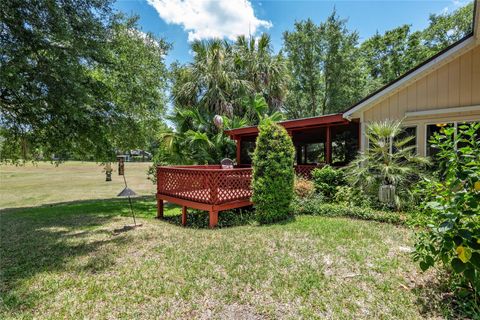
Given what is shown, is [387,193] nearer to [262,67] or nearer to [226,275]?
[226,275]

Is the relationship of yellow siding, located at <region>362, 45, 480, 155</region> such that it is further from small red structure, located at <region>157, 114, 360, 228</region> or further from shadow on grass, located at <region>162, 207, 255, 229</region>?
shadow on grass, located at <region>162, 207, 255, 229</region>

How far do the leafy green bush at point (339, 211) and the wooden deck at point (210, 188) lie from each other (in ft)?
5.18

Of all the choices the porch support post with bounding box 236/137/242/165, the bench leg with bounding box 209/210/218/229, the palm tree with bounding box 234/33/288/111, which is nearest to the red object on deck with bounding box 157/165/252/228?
the bench leg with bounding box 209/210/218/229

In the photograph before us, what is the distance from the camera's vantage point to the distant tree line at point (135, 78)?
7227 mm

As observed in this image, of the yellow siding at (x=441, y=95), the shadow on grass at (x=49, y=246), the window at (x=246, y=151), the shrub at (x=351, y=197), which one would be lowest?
the shadow on grass at (x=49, y=246)

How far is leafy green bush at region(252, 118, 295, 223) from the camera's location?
684 cm

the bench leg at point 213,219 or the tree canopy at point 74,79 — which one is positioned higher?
the tree canopy at point 74,79

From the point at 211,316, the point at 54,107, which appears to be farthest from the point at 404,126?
the point at 54,107

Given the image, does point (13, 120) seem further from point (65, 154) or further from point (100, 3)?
point (100, 3)

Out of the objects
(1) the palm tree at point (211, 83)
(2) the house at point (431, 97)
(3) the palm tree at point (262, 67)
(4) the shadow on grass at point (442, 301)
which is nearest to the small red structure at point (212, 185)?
(2) the house at point (431, 97)

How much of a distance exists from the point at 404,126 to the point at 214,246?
270 inches

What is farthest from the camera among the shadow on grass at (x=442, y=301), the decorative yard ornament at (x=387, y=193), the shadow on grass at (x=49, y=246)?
the decorative yard ornament at (x=387, y=193)

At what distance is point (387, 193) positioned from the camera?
22.2 ft

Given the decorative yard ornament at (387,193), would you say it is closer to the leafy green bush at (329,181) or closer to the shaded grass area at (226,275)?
the shaded grass area at (226,275)
